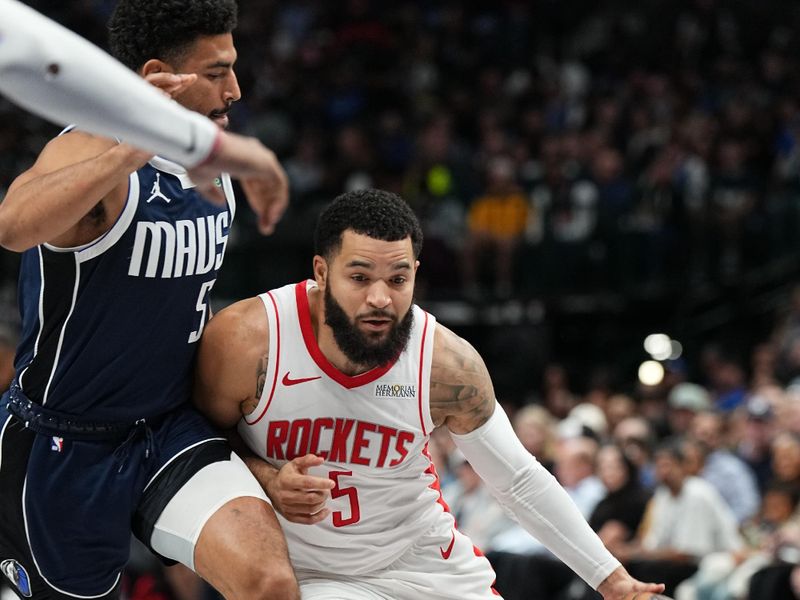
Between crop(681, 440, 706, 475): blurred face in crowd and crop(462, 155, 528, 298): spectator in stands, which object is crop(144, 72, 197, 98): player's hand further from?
crop(462, 155, 528, 298): spectator in stands

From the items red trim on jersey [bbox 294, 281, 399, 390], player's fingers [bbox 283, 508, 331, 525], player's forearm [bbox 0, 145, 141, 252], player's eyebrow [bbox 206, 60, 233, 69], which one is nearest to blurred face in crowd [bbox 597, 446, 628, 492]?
red trim on jersey [bbox 294, 281, 399, 390]

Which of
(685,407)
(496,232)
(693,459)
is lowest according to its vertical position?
(693,459)

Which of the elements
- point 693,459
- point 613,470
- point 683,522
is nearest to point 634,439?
point 693,459

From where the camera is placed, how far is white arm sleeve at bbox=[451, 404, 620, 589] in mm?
4754

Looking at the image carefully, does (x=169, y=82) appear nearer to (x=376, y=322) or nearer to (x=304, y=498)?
(x=376, y=322)

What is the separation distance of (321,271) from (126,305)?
69cm

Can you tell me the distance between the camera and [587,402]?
13094 millimetres

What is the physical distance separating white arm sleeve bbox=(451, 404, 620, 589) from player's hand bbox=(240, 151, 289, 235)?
182 cm

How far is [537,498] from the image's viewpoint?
4.79 meters

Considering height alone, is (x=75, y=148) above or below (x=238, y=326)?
above

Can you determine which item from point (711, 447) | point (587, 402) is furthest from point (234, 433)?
point (587, 402)

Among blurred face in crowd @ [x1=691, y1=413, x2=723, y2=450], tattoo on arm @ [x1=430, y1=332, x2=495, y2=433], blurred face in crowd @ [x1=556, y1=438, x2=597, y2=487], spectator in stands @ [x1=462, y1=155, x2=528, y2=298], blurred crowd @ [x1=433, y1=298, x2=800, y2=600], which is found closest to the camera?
tattoo on arm @ [x1=430, y1=332, x2=495, y2=433]

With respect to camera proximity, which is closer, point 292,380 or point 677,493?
point 292,380

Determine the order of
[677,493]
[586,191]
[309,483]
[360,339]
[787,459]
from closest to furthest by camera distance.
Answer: [309,483] < [360,339] < [787,459] < [677,493] < [586,191]
